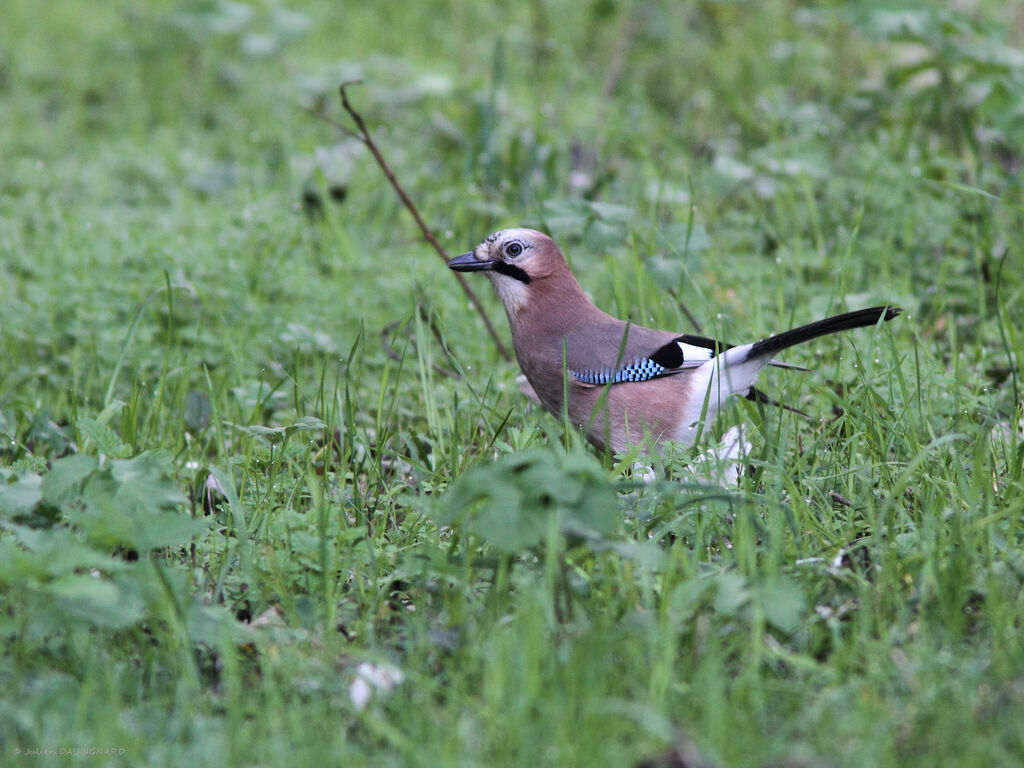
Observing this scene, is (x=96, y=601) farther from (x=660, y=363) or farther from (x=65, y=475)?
(x=660, y=363)

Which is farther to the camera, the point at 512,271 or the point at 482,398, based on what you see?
the point at 512,271

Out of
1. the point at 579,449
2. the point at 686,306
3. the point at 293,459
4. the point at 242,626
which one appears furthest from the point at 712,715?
the point at 686,306

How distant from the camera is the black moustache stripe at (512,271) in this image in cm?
394

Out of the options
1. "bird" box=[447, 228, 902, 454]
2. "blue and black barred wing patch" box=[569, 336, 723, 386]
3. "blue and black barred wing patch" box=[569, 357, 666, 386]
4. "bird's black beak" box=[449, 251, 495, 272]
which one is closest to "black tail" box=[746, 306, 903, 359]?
"bird" box=[447, 228, 902, 454]

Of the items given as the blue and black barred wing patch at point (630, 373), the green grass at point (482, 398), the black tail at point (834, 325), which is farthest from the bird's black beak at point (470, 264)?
the black tail at point (834, 325)

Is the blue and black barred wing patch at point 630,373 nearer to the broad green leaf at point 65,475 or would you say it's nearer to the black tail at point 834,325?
the black tail at point 834,325

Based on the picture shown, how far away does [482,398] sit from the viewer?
12.2 feet

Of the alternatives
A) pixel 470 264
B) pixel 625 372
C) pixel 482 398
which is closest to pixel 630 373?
pixel 625 372

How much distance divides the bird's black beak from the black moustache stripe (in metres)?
0.02

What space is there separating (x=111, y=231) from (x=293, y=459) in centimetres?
251

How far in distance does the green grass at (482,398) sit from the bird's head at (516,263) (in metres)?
0.29

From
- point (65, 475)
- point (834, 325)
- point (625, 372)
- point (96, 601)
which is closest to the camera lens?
point (96, 601)

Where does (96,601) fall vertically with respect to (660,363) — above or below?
below

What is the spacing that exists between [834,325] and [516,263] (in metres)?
1.17
